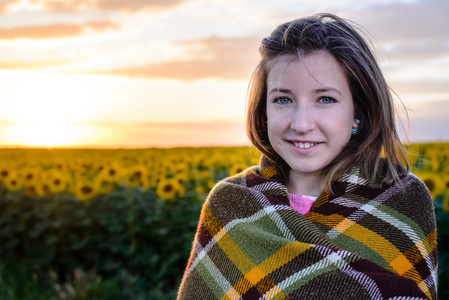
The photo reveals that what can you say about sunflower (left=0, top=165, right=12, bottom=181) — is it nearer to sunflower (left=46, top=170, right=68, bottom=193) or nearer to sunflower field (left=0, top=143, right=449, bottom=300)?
sunflower field (left=0, top=143, right=449, bottom=300)

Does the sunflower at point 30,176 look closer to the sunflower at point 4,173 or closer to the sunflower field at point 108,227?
the sunflower field at point 108,227

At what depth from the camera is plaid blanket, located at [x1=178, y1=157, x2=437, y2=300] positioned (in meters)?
1.85

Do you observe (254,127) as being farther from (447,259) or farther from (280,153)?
(447,259)

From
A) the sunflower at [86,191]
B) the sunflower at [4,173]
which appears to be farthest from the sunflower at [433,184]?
the sunflower at [4,173]

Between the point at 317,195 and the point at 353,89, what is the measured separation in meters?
0.47

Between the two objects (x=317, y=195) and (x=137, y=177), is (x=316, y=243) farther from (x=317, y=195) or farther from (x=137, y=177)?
(x=137, y=177)

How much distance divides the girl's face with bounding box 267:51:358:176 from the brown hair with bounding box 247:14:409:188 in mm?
44

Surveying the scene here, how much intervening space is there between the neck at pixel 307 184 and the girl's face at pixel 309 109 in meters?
0.06

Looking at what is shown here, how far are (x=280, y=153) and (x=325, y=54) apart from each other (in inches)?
17.3

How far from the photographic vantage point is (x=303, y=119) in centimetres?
202

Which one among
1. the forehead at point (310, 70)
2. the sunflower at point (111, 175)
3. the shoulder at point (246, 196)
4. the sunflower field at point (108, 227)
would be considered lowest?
the sunflower field at point (108, 227)

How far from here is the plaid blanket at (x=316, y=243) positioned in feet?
6.07

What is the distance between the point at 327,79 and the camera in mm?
2068

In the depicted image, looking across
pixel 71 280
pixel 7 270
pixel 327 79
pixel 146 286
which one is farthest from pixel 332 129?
pixel 7 270
